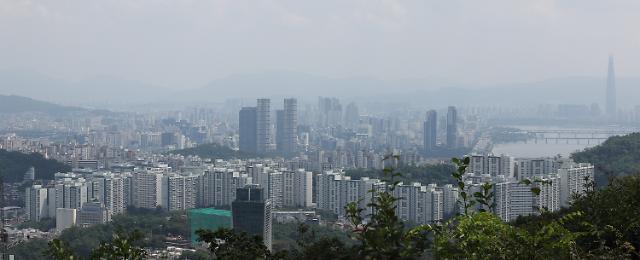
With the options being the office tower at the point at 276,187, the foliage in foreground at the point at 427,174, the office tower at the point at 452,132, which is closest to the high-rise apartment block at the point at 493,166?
the foliage in foreground at the point at 427,174

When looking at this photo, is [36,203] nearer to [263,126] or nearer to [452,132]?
[263,126]

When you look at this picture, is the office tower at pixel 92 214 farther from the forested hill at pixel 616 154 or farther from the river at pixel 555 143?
the river at pixel 555 143

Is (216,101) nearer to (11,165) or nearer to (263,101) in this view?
(263,101)

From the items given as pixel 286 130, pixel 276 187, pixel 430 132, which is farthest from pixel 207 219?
pixel 286 130

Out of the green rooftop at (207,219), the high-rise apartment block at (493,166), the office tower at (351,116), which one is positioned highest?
the office tower at (351,116)

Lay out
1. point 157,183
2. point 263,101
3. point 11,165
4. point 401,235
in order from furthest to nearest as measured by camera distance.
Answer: point 263,101, point 11,165, point 157,183, point 401,235

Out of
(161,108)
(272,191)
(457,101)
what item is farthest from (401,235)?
(161,108)
